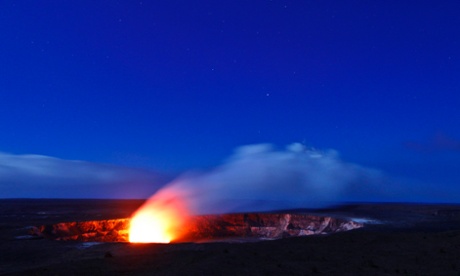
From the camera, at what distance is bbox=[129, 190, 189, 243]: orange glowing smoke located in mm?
39938

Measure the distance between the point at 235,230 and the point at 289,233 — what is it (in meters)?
6.79

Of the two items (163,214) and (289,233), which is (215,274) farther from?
(163,214)

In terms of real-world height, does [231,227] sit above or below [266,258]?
above

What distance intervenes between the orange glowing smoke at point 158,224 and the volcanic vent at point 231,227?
2.25 feet

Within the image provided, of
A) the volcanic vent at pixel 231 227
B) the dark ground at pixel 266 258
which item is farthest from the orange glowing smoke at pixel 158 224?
the dark ground at pixel 266 258

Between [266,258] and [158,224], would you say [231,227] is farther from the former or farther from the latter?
[266,258]

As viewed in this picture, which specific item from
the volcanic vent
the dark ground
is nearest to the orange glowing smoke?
the volcanic vent

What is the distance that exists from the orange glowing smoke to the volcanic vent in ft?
2.25

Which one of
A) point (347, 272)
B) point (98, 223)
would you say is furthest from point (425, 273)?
point (98, 223)

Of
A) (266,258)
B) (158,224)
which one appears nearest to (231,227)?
(158,224)

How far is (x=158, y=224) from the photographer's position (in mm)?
44188

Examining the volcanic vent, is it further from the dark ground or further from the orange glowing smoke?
the dark ground

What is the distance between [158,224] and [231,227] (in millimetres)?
9156

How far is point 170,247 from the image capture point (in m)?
19.9
